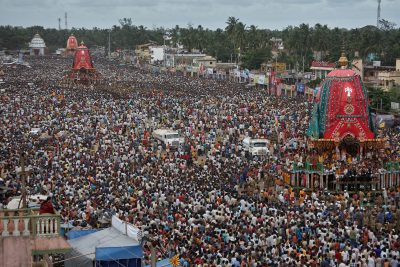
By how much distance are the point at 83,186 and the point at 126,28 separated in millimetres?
147841

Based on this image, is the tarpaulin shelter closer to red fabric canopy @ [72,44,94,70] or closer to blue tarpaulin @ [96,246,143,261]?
blue tarpaulin @ [96,246,143,261]

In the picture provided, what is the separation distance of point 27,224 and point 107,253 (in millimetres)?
4007

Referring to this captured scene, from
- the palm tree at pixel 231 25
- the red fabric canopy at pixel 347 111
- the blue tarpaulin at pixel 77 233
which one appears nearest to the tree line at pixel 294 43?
the palm tree at pixel 231 25

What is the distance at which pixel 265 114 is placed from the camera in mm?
45469

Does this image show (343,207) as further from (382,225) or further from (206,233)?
(206,233)

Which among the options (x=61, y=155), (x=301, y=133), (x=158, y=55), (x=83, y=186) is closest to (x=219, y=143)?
(x=301, y=133)

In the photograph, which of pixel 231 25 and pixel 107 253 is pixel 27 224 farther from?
pixel 231 25

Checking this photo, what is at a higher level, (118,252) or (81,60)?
(81,60)

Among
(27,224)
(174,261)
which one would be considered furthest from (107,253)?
(27,224)

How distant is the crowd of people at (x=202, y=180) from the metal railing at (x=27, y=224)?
15.0ft

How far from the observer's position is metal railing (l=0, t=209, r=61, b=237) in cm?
1077

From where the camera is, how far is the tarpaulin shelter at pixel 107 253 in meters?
14.8

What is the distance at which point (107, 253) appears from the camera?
1482cm

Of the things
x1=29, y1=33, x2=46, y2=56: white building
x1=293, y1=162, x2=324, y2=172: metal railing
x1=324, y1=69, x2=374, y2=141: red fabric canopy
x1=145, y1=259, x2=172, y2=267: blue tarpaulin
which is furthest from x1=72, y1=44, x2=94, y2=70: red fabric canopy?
x1=29, y1=33, x2=46, y2=56: white building
